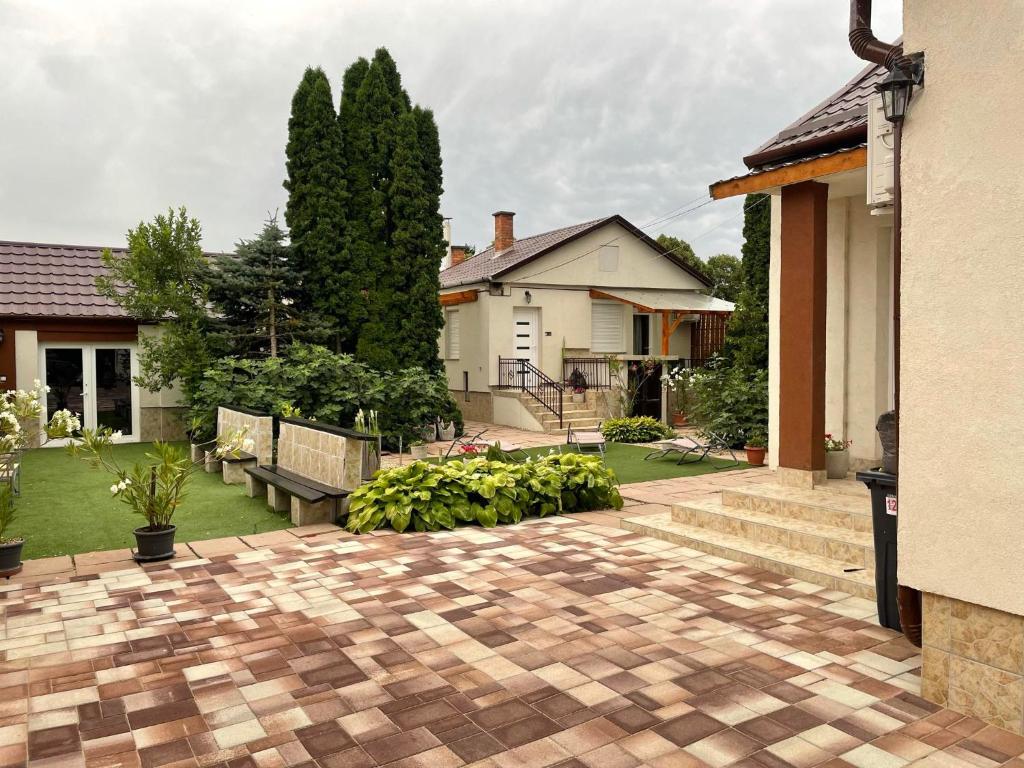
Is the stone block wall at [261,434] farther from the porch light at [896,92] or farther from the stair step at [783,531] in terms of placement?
the porch light at [896,92]

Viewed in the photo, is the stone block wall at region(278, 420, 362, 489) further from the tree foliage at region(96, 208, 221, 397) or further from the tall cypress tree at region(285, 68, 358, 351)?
the tall cypress tree at region(285, 68, 358, 351)

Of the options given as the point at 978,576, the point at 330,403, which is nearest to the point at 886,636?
the point at 978,576

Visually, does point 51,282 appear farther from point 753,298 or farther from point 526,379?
point 753,298

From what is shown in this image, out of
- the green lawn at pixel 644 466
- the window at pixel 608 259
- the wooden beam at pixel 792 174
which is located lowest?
the green lawn at pixel 644 466

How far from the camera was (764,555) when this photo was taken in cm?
→ 659

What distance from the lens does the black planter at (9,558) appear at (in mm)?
6488

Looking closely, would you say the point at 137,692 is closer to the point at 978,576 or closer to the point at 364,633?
the point at 364,633

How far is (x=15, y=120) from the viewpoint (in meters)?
16.3

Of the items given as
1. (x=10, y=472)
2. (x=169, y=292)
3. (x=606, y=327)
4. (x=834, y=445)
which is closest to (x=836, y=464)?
(x=834, y=445)

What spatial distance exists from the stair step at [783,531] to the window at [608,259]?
50.1 feet

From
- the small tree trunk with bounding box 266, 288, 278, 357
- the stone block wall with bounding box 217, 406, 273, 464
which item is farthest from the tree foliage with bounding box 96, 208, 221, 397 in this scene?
the stone block wall with bounding box 217, 406, 273, 464

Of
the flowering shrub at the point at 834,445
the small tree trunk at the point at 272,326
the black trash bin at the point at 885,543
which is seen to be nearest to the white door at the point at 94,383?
the small tree trunk at the point at 272,326

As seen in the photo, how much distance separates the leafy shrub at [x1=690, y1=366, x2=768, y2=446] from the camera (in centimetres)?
1430

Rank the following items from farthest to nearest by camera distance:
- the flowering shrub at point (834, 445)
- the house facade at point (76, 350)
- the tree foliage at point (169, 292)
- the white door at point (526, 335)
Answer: the white door at point (526, 335) → the house facade at point (76, 350) → the tree foliage at point (169, 292) → the flowering shrub at point (834, 445)
